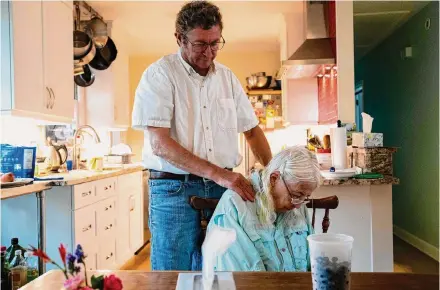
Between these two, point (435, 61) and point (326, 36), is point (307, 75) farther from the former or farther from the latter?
point (435, 61)

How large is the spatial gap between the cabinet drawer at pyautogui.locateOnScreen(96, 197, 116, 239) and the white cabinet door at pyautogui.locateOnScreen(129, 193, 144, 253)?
2.10ft

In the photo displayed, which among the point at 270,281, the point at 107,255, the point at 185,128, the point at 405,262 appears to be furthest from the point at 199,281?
the point at 405,262

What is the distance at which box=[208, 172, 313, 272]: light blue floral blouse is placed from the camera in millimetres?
1376

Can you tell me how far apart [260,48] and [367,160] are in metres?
3.90

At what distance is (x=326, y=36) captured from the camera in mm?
4238

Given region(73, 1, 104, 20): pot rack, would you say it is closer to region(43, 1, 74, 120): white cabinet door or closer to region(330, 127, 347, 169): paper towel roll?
region(43, 1, 74, 120): white cabinet door

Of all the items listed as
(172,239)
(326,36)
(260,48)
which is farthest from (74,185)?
(260,48)

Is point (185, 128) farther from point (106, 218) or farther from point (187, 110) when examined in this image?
point (106, 218)

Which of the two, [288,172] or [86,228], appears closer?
[288,172]

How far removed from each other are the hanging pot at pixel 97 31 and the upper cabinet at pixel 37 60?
2.05ft

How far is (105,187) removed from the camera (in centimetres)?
350

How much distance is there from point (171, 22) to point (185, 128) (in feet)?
11.7

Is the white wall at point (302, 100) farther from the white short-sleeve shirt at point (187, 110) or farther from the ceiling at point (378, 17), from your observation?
the white short-sleeve shirt at point (187, 110)

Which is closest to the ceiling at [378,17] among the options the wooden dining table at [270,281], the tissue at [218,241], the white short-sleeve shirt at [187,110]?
the white short-sleeve shirt at [187,110]
